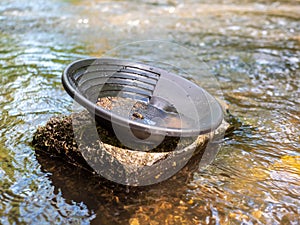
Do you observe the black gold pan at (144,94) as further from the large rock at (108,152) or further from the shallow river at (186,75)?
the shallow river at (186,75)

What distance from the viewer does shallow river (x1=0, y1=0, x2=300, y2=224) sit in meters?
2.45

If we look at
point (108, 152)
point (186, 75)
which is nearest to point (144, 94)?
point (108, 152)

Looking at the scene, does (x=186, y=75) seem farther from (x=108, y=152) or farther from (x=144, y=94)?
(x=108, y=152)

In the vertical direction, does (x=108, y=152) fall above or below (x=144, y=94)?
below

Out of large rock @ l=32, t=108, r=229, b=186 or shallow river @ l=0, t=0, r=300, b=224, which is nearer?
shallow river @ l=0, t=0, r=300, b=224

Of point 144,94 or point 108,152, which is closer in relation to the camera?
point 108,152

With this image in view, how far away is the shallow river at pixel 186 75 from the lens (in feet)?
8.03

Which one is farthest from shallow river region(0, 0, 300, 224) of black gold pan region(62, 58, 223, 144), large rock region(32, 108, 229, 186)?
black gold pan region(62, 58, 223, 144)

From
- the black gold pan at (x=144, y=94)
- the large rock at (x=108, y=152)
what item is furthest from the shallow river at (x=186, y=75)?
the black gold pan at (x=144, y=94)

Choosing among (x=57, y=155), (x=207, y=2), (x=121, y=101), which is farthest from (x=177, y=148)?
(x=207, y=2)

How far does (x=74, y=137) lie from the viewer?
2814mm

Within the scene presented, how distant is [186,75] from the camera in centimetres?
486

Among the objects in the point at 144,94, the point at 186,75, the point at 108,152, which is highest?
the point at 144,94

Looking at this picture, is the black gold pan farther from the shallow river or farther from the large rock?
the shallow river
